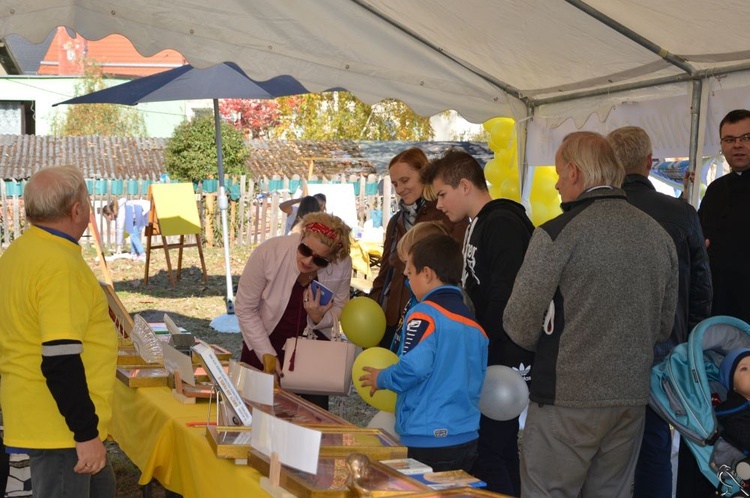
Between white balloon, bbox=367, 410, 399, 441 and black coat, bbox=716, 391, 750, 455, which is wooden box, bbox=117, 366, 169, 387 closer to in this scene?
white balloon, bbox=367, 410, 399, 441

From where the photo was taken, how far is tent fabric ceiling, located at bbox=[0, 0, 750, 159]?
3.58m

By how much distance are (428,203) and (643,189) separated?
100cm

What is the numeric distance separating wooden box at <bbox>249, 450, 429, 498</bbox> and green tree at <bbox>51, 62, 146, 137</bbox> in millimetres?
Result: 24124

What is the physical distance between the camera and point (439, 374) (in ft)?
8.51

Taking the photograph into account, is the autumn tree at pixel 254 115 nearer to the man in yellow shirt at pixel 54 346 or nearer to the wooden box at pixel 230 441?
the man in yellow shirt at pixel 54 346

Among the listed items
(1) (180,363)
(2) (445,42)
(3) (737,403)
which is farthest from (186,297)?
(3) (737,403)

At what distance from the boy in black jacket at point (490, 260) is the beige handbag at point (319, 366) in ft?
1.86

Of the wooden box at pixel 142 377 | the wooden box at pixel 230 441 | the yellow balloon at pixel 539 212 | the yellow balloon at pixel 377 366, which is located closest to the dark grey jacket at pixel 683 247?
the yellow balloon at pixel 377 366

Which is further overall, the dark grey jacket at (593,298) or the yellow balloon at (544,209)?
the yellow balloon at (544,209)

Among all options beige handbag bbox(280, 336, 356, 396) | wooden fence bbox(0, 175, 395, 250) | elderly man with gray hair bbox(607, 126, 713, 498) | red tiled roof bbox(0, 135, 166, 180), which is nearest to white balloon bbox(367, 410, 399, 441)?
beige handbag bbox(280, 336, 356, 396)

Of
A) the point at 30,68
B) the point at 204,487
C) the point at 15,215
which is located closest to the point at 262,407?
the point at 204,487

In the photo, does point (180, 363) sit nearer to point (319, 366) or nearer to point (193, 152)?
point (319, 366)

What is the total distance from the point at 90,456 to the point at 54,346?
0.35 metres

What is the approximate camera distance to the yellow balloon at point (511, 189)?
580 cm
